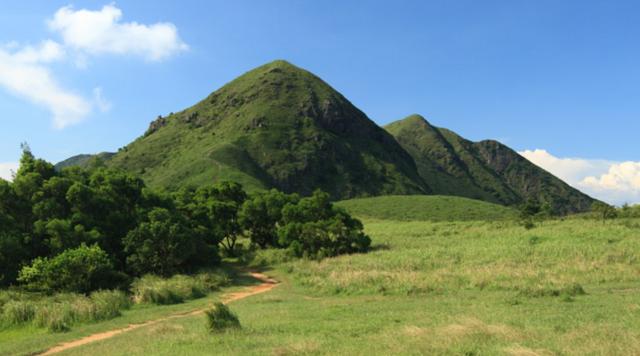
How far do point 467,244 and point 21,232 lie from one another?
3696cm

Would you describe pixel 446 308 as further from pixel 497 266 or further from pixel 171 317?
pixel 497 266

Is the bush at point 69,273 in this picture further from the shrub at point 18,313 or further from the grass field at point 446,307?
the grass field at point 446,307

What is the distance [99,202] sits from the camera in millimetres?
37375

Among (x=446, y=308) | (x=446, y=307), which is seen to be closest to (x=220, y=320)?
(x=446, y=308)

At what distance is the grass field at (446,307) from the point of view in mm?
12391

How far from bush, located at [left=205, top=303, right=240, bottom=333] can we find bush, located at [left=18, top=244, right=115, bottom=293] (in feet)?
49.9

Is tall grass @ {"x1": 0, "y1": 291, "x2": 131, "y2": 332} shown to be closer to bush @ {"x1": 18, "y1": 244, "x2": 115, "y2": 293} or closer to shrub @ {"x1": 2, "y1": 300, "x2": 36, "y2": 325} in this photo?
shrub @ {"x1": 2, "y1": 300, "x2": 36, "y2": 325}

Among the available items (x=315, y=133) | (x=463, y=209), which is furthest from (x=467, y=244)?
(x=315, y=133)

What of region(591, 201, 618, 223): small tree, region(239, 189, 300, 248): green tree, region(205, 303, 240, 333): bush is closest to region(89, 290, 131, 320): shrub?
region(205, 303, 240, 333): bush

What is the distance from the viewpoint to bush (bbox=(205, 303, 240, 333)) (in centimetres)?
1592

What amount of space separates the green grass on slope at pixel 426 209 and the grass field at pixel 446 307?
65795 mm

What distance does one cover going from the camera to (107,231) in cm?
3753

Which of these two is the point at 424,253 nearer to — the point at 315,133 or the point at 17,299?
the point at 17,299

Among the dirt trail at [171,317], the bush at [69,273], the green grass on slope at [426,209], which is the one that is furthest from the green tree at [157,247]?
the green grass on slope at [426,209]
